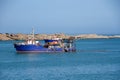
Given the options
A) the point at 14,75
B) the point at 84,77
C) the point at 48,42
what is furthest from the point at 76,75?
the point at 48,42

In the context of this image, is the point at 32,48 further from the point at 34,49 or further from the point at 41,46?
the point at 41,46

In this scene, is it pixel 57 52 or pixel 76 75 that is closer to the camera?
pixel 76 75

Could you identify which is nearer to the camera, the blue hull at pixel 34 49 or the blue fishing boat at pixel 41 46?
the blue hull at pixel 34 49

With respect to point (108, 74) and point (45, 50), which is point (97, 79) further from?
point (45, 50)

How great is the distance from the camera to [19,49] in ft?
278

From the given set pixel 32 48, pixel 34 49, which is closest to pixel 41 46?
pixel 34 49

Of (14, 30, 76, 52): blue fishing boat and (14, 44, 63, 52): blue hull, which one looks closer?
(14, 44, 63, 52): blue hull

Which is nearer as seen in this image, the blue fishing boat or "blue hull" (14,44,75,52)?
"blue hull" (14,44,75,52)

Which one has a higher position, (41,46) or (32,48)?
(41,46)

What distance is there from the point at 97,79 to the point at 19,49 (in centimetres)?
4479

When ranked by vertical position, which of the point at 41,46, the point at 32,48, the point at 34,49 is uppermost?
the point at 41,46

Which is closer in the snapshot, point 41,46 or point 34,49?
point 34,49

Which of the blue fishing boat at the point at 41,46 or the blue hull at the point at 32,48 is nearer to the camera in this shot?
the blue hull at the point at 32,48

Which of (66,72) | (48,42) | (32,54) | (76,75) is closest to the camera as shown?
(76,75)
